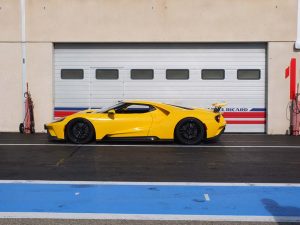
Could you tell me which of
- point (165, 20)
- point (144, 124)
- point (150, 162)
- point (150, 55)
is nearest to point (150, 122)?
point (144, 124)

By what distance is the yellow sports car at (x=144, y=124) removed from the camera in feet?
40.3

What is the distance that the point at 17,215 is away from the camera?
5.83m

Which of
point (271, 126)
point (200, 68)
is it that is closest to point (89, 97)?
point (200, 68)

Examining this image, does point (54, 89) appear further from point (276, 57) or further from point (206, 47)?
point (276, 57)

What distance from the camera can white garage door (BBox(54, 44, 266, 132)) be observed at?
15781 millimetres

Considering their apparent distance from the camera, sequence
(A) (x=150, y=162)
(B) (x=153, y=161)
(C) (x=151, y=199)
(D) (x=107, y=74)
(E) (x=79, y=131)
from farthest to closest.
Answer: (D) (x=107, y=74)
(E) (x=79, y=131)
(B) (x=153, y=161)
(A) (x=150, y=162)
(C) (x=151, y=199)

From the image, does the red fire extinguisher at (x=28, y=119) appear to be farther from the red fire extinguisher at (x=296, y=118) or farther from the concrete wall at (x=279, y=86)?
the red fire extinguisher at (x=296, y=118)

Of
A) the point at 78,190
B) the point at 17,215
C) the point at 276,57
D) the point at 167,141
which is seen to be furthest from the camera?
the point at 276,57

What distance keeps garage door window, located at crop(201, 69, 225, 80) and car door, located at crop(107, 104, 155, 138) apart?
4.04 meters

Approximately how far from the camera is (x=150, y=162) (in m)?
9.67

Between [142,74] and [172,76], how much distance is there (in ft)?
3.24

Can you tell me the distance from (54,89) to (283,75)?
24.6ft

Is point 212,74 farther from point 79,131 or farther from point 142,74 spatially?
point 79,131

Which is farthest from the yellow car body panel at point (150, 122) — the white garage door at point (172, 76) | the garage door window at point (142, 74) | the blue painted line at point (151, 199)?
Answer: the blue painted line at point (151, 199)
